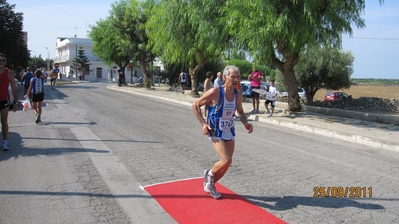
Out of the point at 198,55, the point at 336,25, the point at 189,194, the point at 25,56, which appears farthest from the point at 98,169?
the point at 25,56

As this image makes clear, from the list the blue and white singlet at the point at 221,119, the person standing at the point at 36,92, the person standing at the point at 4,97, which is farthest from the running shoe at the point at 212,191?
the person standing at the point at 36,92

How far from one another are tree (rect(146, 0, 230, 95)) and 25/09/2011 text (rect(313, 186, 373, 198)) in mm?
10436

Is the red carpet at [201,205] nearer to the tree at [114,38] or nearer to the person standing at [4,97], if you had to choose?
the person standing at [4,97]

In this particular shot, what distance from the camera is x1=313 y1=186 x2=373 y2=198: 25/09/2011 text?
16.6 feet

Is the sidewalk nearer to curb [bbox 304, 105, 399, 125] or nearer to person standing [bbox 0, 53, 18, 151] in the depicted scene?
curb [bbox 304, 105, 399, 125]

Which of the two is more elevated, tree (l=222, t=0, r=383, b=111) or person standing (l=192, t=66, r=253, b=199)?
tree (l=222, t=0, r=383, b=111)

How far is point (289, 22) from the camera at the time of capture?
11945 millimetres

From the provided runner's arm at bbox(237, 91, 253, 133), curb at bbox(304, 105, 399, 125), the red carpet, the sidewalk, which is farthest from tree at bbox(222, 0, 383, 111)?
the red carpet

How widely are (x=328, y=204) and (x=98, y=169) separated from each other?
12.4ft

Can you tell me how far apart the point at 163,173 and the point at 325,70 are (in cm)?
1948

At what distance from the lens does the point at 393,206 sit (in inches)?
184

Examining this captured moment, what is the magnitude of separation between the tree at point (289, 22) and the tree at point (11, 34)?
24.5m

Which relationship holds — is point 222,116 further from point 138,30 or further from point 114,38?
point 114,38

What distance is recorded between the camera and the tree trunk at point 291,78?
14.3 metres
